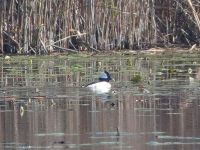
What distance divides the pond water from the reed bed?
167 cm

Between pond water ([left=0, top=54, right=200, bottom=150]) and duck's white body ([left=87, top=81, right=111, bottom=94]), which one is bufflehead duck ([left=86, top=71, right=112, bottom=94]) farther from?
pond water ([left=0, top=54, right=200, bottom=150])

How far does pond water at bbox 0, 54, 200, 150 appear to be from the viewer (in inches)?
313

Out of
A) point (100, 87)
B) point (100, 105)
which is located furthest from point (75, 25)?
point (100, 105)

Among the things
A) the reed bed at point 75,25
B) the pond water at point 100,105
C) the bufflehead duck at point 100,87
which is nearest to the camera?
the pond water at point 100,105

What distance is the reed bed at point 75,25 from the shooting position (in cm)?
1905

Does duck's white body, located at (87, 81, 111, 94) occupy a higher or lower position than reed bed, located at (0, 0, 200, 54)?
lower

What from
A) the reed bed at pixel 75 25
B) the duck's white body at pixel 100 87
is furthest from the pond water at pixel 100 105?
the reed bed at pixel 75 25

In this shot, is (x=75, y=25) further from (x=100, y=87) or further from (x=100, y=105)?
(x=100, y=105)

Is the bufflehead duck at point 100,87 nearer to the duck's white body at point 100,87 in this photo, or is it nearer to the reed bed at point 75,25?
the duck's white body at point 100,87

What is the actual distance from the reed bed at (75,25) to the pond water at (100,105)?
5.48 feet

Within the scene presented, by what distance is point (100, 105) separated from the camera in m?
→ 10.7

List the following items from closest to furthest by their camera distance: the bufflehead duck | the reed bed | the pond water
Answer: the pond water
the bufflehead duck
the reed bed

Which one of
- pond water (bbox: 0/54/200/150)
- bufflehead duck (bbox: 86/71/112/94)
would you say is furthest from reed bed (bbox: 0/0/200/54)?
bufflehead duck (bbox: 86/71/112/94)

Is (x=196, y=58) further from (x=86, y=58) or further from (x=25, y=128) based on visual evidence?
(x=25, y=128)
